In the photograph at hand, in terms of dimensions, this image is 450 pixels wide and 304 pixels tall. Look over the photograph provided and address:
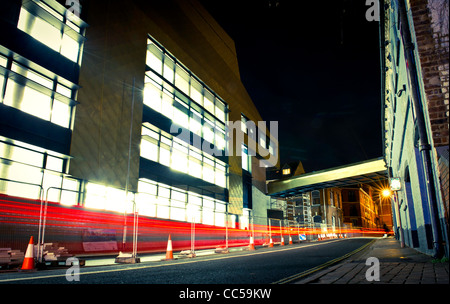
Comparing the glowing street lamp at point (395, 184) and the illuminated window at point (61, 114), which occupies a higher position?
the illuminated window at point (61, 114)

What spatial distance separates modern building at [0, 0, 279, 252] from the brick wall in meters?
9.60

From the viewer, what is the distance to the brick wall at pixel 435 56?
18.2ft

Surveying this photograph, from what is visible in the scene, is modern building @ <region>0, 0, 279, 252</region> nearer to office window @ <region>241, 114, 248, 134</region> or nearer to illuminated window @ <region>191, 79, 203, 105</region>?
illuminated window @ <region>191, 79, 203, 105</region>

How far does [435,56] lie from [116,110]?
15.1 meters

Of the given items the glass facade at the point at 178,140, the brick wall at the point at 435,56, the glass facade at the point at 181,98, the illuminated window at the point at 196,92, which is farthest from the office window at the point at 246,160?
the brick wall at the point at 435,56

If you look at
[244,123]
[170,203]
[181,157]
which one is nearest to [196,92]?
[181,157]

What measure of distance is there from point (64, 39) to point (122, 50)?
11.7 ft

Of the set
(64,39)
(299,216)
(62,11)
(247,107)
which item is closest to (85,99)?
(64,39)

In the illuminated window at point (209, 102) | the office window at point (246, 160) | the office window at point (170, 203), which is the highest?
the illuminated window at point (209, 102)

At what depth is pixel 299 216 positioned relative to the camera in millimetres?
49344

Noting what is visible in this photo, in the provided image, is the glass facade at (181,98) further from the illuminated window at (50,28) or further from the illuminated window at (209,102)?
the illuminated window at (50,28)

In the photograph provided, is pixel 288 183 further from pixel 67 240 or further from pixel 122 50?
pixel 67 240

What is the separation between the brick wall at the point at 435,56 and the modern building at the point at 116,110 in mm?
9602
